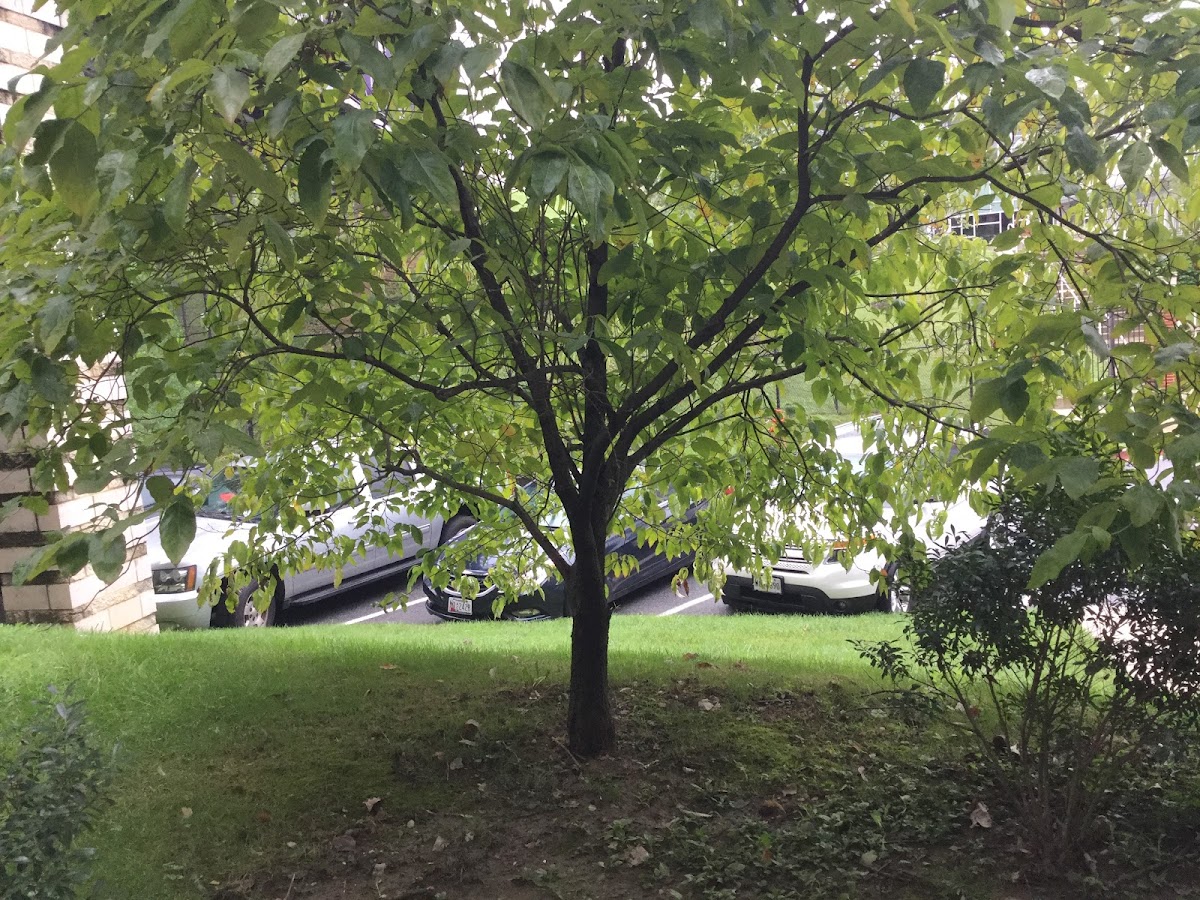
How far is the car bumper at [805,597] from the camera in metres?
9.50

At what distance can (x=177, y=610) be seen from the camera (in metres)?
8.95

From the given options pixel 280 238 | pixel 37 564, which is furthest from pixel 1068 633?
pixel 37 564

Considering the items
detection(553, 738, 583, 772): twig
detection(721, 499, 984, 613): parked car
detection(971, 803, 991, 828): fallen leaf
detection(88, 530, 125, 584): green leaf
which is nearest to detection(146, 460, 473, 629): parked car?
detection(553, 738, 583, 772): twig

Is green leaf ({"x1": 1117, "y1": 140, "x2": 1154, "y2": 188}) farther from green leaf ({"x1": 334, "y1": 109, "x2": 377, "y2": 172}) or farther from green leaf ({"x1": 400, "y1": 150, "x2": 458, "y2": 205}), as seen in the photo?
green leaf ({"x1": 334, "y1": 109, "x2": 377, "y2": 172})

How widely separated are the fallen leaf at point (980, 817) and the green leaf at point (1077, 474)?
2.17 m

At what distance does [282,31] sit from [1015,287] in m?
2.82

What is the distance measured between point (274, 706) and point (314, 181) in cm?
406

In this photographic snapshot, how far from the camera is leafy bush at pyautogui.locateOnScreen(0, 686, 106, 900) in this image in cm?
229

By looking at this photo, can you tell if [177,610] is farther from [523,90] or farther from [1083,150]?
[1083,150]

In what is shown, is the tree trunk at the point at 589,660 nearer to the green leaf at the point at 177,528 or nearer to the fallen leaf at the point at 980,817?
the fallen leaf at the point at 980,817

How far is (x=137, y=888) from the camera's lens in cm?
315

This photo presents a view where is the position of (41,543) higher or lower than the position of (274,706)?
higher

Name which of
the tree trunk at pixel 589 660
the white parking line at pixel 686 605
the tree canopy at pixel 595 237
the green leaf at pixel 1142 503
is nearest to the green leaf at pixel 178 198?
the tree canopy at pixel 595 237

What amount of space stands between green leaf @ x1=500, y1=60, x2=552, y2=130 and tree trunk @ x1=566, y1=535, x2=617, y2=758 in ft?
8.79
